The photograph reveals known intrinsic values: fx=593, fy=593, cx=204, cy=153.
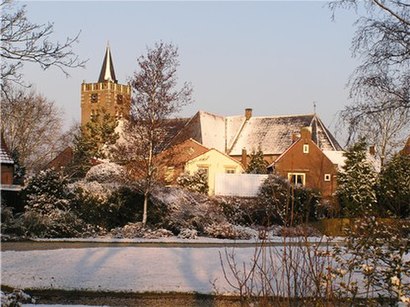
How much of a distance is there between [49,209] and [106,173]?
4.76 m

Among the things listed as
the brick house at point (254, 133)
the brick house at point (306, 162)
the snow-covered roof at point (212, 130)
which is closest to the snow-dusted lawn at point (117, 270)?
the brick house at point (306, 162)

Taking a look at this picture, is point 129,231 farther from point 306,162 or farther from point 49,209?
point 306,162

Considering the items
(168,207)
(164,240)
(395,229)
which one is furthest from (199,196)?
(395,229)

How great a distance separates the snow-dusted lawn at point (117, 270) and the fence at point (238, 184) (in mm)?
17315

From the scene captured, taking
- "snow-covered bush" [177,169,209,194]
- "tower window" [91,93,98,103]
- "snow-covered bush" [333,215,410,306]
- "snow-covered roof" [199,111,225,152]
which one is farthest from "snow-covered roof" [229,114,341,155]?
"snow-covered bush" [333,215,410,306]

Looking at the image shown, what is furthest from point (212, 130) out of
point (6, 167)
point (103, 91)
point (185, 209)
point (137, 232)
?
point (103, 91)

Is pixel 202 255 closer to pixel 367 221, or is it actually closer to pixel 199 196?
pixel 367 221

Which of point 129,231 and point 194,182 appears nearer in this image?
point 129,231

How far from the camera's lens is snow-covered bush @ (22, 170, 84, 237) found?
23828mm

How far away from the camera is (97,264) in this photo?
1380cm

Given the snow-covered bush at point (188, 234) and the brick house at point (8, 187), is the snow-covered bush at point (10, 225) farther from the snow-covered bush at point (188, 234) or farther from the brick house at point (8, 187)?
the snow-covered bush at point (188, 234)

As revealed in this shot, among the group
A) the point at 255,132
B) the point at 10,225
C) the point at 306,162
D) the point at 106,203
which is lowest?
the point at 10,225

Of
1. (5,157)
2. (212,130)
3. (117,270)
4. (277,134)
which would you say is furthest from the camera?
(212,130)

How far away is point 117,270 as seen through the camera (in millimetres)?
13008
